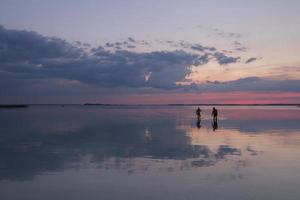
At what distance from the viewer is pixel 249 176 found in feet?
39.1

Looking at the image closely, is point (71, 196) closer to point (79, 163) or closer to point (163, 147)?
point (79, 163)

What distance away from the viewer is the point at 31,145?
19.8 metres

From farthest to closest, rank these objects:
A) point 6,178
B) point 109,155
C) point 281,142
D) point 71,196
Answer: point 281,142 < point 109,155 < point 6,178 < point 71,196

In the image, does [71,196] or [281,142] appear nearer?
[71,196]

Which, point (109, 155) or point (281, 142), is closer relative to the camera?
point (109, 155)

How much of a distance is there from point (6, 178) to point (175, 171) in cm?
499

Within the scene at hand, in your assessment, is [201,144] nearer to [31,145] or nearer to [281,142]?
[281,142]

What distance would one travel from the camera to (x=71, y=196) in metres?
9.61

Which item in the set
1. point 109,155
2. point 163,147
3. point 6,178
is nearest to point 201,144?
point 163,147

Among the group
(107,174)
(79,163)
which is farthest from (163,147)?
(107,174)

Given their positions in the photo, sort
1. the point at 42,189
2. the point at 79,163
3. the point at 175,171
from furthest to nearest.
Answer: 1. the point at 79,163
2. the point at 175,171
3. the point at 42,189

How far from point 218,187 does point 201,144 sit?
31.5 ft

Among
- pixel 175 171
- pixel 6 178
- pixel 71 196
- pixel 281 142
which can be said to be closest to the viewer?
pixel 71 196

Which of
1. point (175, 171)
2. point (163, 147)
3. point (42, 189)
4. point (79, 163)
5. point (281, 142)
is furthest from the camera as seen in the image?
point (281, 142)
